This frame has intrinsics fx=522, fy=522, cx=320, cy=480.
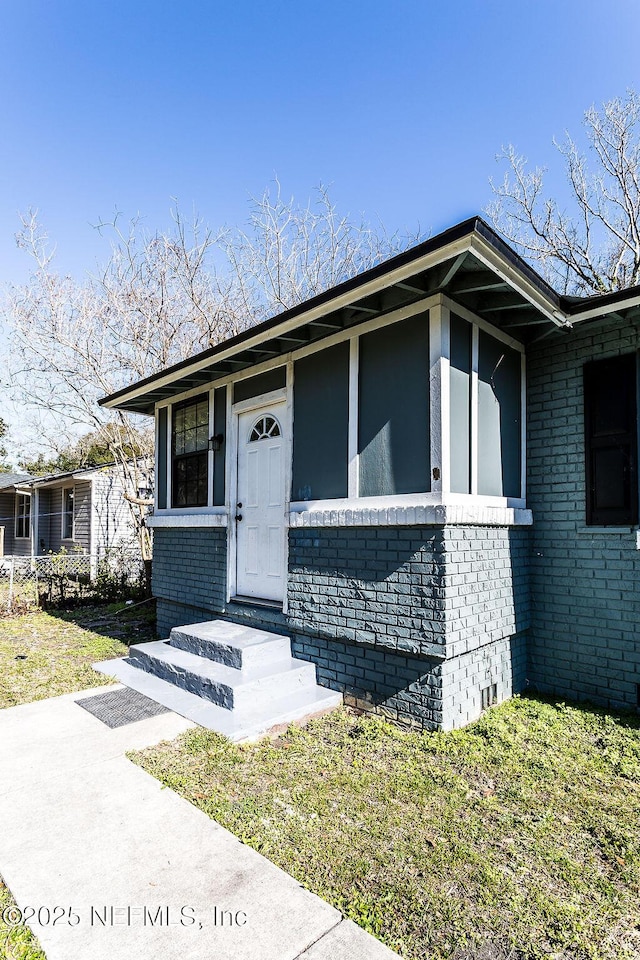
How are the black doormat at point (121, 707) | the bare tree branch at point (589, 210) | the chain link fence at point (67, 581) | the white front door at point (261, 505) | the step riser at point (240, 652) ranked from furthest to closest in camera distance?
the bare tree branch at point (589, 210)
the chain link fence at point (67, 581)
the white front door at point (261, 505)
the step riser at point (240, 652)
the black doormat at point (121, 707)

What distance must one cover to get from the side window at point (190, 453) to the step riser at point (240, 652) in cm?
188

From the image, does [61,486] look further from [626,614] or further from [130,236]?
[626,614]

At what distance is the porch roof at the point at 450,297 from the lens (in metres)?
3.22

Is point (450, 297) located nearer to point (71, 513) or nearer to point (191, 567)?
point (191, 567)

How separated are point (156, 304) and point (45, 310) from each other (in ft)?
7.84

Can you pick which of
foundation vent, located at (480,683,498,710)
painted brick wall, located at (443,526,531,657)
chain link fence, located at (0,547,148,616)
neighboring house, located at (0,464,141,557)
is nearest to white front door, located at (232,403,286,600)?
painted brick wall, located at (443,526,531,657)

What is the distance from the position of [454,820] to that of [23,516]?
19.0 metres

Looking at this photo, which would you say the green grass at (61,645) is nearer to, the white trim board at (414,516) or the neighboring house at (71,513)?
the white trim board at (414,516)

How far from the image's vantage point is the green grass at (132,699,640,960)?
1.99 metres

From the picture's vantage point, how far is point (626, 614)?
13.4 feet

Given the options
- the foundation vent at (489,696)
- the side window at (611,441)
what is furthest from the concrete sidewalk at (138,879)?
the side window at (611,441)

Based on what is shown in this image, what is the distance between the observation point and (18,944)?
1888mm

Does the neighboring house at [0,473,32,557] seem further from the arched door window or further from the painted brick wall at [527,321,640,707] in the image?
the painted brick wall at [527,321,640,707]

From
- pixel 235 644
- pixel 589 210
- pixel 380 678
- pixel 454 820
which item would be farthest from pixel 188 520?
pixel 589 210
